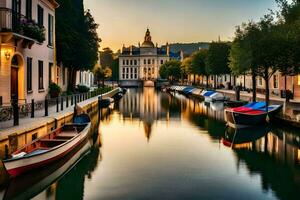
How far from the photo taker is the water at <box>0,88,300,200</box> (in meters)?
12.2

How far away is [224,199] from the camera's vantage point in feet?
37.8

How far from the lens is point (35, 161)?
43.3ft

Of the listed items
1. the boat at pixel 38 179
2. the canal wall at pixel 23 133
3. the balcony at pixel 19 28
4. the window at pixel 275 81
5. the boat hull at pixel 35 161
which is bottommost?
the boat at pixel 38 179

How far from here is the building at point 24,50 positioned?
20172 mm

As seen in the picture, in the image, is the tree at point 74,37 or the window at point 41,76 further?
the tree at point 74,37

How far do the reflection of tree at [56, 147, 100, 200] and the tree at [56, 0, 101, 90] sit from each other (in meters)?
23.2

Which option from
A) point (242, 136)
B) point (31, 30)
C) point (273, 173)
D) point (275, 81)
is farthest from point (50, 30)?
point (275, 81)

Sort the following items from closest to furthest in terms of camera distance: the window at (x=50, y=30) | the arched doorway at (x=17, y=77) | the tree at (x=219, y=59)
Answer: the arched doorway at (x=17, y=77)
the window at (x=50, y=30)
the tree at (x=219, y=59)

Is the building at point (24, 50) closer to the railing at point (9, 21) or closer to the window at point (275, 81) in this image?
Answer: the railing at point (9, 21)

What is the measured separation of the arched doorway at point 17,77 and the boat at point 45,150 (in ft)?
16.6

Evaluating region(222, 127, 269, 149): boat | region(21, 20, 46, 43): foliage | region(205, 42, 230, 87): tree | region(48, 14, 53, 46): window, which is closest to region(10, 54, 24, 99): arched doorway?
region(21, 20, 46, 43): foliage

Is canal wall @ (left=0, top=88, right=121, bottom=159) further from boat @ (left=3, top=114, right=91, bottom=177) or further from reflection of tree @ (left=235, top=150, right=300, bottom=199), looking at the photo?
reflection of tree @ (left=235, top=150, right=300, bottom=199)

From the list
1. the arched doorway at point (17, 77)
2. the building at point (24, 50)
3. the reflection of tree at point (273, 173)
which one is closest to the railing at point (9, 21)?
the building at point (24, 50)

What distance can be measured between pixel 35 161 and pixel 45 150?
2.58ft
